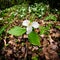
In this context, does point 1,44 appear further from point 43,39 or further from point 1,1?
point 1,1

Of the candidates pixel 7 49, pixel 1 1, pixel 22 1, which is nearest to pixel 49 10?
pixel 22 1

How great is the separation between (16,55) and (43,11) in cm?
270

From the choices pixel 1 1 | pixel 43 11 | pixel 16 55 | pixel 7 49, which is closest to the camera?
pixel 16 55

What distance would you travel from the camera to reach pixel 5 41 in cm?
294

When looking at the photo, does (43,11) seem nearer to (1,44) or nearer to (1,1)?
(1,44)

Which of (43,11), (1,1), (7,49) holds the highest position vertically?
(7,49)

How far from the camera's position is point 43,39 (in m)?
2.83

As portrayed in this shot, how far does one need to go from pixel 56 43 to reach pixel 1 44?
943mm

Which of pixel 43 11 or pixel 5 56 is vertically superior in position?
pixel 5 56

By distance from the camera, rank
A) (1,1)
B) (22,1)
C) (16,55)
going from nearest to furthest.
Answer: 1. (16,55)
2. (22,1)
3. (1,1)

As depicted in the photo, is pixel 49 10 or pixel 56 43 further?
pixel 49 10

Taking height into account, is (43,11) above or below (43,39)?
below

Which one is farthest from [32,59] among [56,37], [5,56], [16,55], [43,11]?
[43,11]

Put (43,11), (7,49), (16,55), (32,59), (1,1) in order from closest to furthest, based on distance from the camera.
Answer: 1. (32,59)
2. (16,55)
3. (7,49)
4. (43,11)
5. (1,1)
